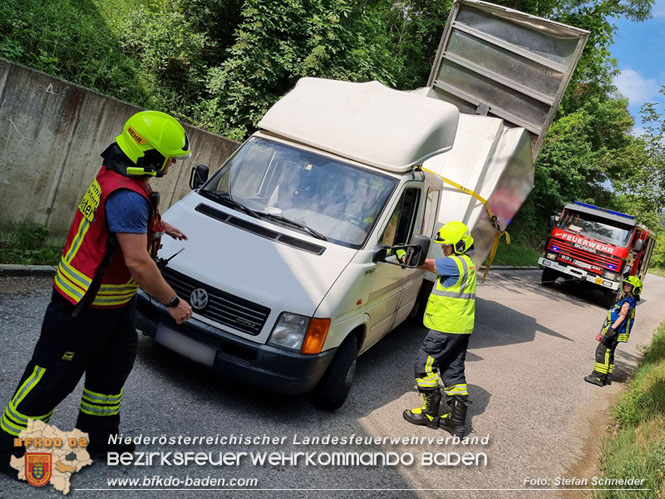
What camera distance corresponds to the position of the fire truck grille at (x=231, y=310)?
3672mm

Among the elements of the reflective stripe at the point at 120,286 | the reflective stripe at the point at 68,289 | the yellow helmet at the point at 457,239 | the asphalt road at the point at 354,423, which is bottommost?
the asphalt road at the point at 354,423

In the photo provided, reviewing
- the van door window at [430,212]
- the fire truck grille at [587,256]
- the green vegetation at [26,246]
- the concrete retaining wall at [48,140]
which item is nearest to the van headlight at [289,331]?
the van door window at [430,212]

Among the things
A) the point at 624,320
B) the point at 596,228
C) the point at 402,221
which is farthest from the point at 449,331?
the point at 596,228

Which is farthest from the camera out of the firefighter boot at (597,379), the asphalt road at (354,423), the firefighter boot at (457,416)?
the firefighter boot at (597,379)

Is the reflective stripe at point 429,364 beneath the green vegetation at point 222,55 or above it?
beneath

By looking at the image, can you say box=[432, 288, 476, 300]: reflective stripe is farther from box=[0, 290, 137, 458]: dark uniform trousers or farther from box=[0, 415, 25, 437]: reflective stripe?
box=[0, 415, 25, 437]: reflective stripe

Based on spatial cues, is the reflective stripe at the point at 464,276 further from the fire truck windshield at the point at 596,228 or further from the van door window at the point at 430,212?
the fire truck windshield at the point at 596,228

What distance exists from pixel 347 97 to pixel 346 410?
9.87 ft

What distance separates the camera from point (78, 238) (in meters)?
2.56

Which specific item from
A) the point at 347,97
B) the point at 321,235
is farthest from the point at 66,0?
the point at 321,235

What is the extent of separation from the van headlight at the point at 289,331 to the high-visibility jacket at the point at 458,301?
1.47 m

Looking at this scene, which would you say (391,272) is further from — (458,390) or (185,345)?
(185,345)

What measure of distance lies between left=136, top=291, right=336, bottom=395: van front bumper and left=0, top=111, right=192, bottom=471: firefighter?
1.06 metres

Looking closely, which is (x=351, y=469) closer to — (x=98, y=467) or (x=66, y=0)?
(x=98, y=467)
